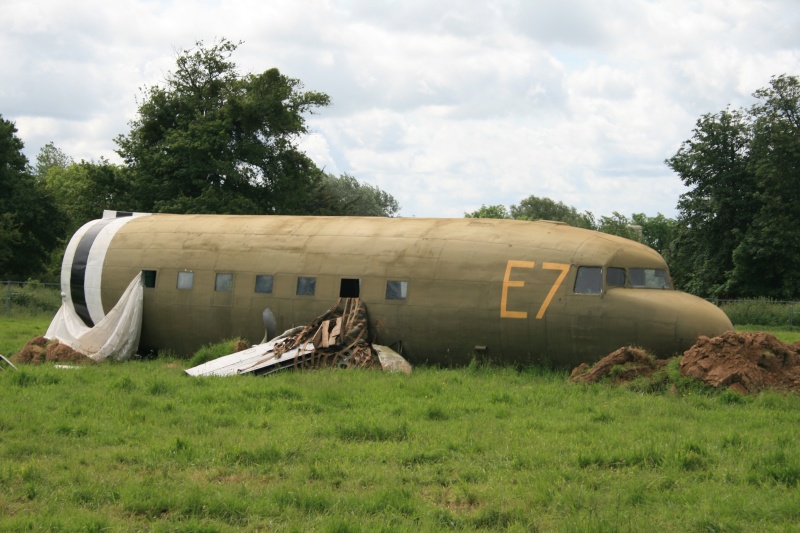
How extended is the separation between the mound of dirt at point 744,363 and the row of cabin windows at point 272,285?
22.3 feet

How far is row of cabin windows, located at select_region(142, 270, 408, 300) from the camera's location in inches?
819

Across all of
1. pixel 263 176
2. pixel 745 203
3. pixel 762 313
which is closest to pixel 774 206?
Result: pixel 745 203

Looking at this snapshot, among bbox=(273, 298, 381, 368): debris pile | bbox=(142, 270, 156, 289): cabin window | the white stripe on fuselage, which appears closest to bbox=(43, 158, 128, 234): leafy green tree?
the white stripe on fuselage

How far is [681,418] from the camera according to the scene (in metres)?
14.2

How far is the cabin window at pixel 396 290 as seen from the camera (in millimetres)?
20688

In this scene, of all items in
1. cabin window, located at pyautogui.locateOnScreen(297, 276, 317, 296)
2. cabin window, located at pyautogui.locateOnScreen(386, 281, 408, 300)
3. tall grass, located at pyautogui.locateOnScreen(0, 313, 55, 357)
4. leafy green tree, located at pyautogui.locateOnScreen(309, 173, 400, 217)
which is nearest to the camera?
cabin window, located at pyautogui.locateOnScreen(386, 281, 408, 300)

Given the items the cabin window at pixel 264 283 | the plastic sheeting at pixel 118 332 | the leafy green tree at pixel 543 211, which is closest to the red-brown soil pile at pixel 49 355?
the plastic sheeting at pixel 118 332

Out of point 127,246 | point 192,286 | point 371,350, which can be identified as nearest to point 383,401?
point 371,350

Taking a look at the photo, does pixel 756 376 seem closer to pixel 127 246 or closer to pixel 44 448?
pixel 44 448

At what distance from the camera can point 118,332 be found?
23594 millimetres

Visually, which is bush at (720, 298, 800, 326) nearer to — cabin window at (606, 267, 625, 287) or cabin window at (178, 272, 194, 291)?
cabin window at (606, 267, 625, 287)

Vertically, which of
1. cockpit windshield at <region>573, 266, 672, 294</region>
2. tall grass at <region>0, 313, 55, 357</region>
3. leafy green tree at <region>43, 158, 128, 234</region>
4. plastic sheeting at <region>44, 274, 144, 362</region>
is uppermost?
leafy green tree at <region>43, 158, 128, 234</region>

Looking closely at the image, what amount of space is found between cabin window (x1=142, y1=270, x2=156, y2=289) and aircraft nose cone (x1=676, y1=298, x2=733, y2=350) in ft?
45.3

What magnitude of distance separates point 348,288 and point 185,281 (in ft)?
16.4
